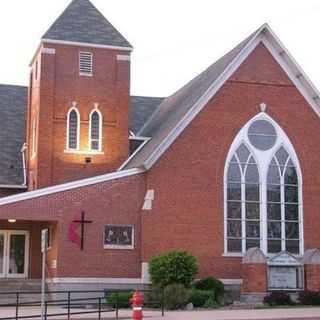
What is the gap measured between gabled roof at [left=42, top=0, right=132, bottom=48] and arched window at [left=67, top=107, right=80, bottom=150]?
3690mm

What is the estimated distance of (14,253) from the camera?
117 ft

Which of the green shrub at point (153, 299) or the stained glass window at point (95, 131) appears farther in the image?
the stained glass window at point (95, 131)

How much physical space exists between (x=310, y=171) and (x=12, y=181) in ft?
48.7

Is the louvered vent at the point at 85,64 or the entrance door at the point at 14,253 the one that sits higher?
the louvered vent at the point at 85,64

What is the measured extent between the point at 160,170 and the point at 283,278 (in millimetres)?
7111

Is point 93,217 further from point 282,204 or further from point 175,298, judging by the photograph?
point 282,204

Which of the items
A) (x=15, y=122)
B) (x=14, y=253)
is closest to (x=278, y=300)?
(x=14, y=253)

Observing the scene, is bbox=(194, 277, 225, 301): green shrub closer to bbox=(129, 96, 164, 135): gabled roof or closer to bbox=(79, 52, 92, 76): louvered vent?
bbox=(129, 96, 164, 135): gabled roof

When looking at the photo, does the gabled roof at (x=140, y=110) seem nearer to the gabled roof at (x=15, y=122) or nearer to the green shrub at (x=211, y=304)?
the gabled roof at (x=15, y=122)

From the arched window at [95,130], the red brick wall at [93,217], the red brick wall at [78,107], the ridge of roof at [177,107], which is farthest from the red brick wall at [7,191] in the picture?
the ridge of roof at [177,107]

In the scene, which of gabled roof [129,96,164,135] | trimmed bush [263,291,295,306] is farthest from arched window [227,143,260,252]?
gabled roof [129,96,164,135]

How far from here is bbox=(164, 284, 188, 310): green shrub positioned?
28.3 m

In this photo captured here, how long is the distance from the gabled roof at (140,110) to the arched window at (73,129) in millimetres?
4476

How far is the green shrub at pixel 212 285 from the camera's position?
30875mm
